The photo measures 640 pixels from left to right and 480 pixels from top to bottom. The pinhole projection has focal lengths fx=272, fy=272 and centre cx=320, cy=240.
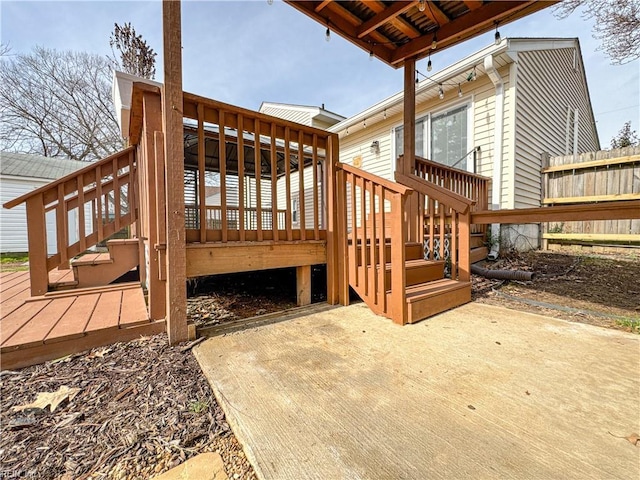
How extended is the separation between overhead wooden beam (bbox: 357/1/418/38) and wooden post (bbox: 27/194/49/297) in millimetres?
3959

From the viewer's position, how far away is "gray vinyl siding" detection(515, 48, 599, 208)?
513cm

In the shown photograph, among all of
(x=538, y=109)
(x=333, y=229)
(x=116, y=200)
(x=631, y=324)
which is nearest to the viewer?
(x=631, y=324)

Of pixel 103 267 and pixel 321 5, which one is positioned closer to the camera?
pixel 321 5

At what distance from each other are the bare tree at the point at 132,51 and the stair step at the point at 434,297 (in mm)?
11756

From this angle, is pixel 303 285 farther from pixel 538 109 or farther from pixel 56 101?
pixel 56 101

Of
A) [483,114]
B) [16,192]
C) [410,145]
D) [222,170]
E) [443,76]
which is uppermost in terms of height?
[443,76]

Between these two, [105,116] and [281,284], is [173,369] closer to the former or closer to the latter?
[281,284]

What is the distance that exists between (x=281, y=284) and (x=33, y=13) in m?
9.28

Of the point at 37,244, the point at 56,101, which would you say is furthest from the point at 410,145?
the point at 56,101

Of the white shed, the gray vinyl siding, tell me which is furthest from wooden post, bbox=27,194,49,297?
the white shed

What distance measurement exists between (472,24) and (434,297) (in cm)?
319

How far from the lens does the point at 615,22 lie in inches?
238

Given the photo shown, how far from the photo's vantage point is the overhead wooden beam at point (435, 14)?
305cm

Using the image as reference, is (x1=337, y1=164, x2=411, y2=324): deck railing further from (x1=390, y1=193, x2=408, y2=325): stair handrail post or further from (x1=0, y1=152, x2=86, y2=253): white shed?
(x1=0, y1=152, x2=86, y2=253): white shed
